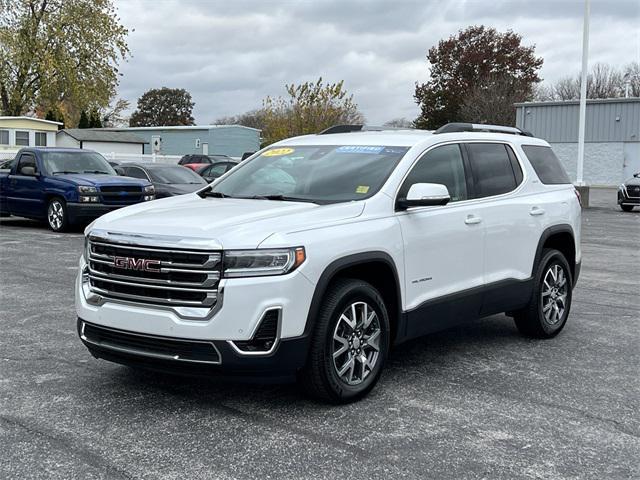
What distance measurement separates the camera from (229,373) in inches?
169

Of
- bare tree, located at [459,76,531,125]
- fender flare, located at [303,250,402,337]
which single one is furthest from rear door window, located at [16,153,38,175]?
bare tree, located at [459,76,531,125]

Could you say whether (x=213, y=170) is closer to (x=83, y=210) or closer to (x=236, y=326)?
(x=83, y=210)

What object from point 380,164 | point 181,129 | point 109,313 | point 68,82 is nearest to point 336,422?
point 109,313

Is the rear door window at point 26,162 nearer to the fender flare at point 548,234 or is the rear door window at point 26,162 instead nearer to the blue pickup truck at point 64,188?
the blue pickup truck at point 64,188

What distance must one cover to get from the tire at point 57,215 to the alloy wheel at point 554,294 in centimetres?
1097

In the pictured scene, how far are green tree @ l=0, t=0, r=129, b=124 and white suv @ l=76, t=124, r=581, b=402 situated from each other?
4084 centimetres

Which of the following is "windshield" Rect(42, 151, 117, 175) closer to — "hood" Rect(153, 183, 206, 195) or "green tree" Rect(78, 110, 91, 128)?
"hood" Rect(153, 183, 206, 195)

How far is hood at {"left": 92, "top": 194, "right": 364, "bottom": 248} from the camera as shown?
171 inches

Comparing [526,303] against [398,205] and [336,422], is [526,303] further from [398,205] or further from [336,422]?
[336,422]

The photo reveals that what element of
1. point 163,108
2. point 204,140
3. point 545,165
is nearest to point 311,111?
point 204,140

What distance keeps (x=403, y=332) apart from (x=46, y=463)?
2445mm

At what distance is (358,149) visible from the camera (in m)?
5.75

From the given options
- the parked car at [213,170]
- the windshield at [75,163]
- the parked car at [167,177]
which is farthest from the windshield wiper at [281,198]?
the parked car at [213,170]

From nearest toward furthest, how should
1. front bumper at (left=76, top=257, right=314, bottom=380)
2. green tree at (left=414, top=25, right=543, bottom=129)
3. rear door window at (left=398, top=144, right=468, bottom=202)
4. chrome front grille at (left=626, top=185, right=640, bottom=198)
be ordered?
front bumper at (left=76, top=257, right=314, bottom=380) → rear door window at (left=398, top=144, right=468, bottom=202) → chrome front grille at (left=626, top=185, right=640, bottom=198) → green tree at (left=414, top=25, right=543, bottom=129)
